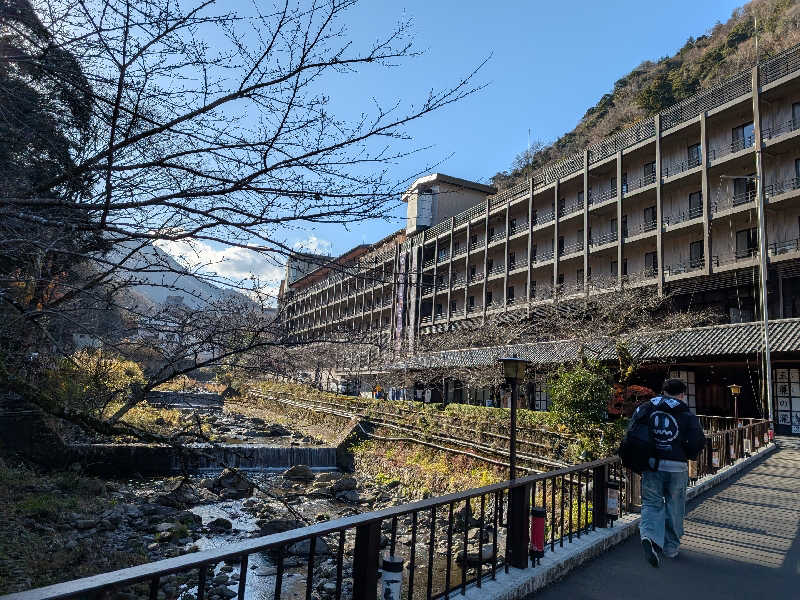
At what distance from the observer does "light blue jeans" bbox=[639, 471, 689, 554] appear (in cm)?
514

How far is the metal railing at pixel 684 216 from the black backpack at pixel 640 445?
2390 cm

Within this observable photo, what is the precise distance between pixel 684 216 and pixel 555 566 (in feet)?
84.8

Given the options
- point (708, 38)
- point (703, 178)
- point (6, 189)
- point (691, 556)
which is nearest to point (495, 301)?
point (703, 178)

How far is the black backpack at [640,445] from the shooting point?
5109mm

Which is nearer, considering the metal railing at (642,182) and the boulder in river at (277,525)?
the boulder in river at (277,525)

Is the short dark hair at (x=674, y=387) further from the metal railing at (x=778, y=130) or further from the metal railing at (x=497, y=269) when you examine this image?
the metal railing at (x=497, y=269)

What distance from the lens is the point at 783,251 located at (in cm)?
2236

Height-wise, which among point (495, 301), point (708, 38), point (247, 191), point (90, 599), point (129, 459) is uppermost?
point (708, 38)

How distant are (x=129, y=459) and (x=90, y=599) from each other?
1988cm

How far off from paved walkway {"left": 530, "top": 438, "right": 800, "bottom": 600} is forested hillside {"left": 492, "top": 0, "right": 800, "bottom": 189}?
146 feet

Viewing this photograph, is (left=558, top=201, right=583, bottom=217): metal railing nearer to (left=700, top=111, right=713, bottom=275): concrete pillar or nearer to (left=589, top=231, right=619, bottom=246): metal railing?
(left=589, top=231, right=619, bottom=246): metal railing

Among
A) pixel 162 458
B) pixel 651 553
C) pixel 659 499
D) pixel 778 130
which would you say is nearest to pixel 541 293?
pixel 778 130

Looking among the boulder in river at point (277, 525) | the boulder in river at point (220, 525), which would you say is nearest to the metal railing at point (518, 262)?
the boulder in river at point (277, 525)

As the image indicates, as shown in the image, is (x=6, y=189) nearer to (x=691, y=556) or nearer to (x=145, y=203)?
(x=145, y=203)
